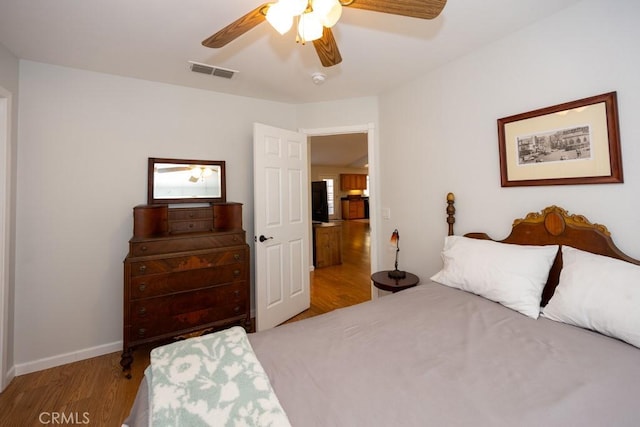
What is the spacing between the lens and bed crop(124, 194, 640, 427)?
800 mm

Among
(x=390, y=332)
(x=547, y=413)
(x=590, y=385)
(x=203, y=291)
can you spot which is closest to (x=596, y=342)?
(x=590, y=385)

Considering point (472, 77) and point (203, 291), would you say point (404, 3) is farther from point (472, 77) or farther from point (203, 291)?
point (203, 291)

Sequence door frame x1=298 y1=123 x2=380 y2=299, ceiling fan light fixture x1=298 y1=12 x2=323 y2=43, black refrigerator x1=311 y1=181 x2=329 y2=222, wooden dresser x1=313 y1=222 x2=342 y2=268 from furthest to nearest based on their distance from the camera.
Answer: black refrigerator x1=311 y1=181 x2=329 y2=222 → wooden dresser x1=313 y1=222 x2=342 y2=268 → door frame x1=298 y1=123 x2=380 y2=299 → ceiling fan light fixture x1=298 y1=12 x2=323 y2=43

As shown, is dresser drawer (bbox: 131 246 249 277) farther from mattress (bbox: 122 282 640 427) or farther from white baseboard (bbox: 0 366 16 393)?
mattress (bbox: 122 282 640 427)

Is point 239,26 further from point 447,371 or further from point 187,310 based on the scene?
point 187,310

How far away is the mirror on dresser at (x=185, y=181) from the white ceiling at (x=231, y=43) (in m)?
0.76

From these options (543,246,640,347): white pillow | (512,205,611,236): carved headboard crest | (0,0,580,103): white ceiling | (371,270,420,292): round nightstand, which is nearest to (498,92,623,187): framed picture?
(512,205,611,236): carved headboard crest

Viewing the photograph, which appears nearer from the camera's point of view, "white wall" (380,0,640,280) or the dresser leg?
"white wall" (380,0,640,280)

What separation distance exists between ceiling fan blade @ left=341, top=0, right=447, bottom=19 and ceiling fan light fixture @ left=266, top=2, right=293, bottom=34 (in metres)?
0.26

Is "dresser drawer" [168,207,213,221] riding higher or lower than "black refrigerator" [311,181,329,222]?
lower

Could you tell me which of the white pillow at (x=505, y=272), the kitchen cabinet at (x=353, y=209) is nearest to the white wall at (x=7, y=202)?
the white pillow at (x=505, y=272)

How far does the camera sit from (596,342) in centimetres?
114

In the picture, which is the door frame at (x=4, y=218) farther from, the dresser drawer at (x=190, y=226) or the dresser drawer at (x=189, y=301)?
the dresser drawer at (x=190, y=226)

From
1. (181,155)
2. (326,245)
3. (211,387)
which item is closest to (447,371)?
(211,387)
